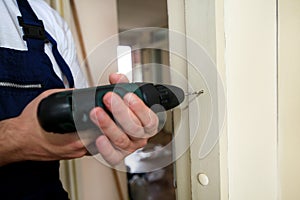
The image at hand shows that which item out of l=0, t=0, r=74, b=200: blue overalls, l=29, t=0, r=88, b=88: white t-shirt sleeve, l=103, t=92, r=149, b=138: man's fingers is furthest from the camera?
l=29, t=0, r=88, b=88: white t-shirt sleeve

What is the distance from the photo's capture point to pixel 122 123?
268 mm

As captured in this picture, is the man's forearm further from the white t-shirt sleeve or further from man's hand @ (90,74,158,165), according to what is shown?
the white t-shirt sleeve

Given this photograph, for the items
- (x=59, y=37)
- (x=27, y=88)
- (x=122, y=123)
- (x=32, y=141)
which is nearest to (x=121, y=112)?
(x=122, y=123)

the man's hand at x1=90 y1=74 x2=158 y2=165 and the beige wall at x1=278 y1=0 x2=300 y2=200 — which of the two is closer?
the man's hand at x1=90 y1=74 x2=158 y2=165

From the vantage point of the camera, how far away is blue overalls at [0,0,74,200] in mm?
428

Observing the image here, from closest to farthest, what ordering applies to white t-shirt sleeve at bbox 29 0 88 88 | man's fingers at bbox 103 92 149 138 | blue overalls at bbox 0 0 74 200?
1. man's fingers at bbox 103 92 149 138
2. blue overalls at bbox 0 0 74 200
3. white t-shirt sleeve at bbox 29 0 88 88

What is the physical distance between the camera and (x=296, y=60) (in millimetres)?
599

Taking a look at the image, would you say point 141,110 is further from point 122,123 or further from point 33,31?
point 33,31

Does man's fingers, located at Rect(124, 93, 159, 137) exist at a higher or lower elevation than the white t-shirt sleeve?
lower

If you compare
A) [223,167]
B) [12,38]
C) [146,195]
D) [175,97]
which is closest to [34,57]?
[12,38]

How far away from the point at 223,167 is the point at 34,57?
435 millimetres

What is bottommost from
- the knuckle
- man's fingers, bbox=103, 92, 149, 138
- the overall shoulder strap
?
the knuckle

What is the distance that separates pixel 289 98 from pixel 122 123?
0.50m

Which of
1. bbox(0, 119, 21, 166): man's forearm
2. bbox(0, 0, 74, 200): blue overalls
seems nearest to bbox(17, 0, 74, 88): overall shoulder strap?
bbox(0, 0, 74, 200): blue overalls
